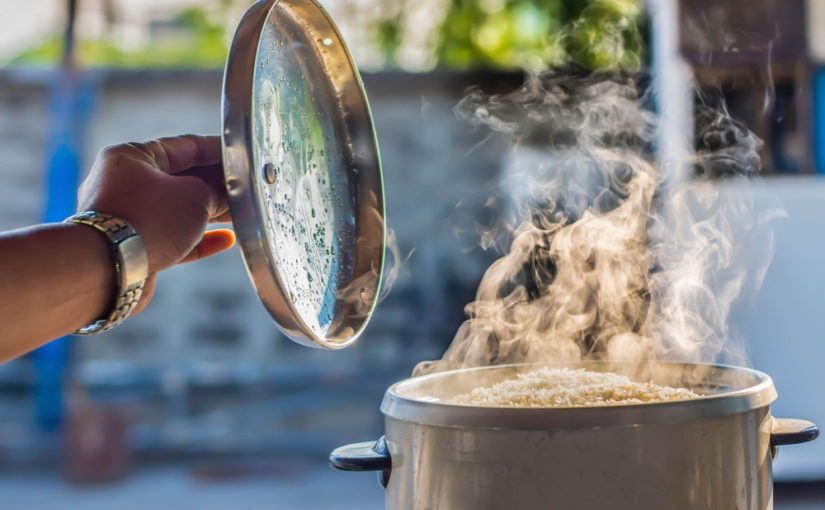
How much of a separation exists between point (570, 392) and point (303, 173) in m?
0.45

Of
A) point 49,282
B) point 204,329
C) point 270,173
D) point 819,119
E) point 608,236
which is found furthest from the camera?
point 204,329

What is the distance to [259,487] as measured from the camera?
13.1 ft

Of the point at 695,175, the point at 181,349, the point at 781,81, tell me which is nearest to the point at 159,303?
the point at 181,349

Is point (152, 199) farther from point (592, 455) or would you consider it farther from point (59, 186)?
point (59, 186)

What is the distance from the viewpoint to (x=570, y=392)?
0.97 metres

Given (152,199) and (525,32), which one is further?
(525,32)

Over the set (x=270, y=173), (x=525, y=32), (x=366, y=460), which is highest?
(x=525, y=32)

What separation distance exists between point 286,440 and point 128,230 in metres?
4.13

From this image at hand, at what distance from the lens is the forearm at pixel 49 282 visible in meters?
0.67

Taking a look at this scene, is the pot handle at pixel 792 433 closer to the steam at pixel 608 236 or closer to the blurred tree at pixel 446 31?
the steam at pixel 608 236

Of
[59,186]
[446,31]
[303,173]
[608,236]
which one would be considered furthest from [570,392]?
[446,31]

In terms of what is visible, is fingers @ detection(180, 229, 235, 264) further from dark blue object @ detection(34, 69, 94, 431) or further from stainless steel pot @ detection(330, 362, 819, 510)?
dark blue object @ detection(34, 69, 94, 431)

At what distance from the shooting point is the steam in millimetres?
1784

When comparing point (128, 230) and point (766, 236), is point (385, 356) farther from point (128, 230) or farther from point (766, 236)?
point (128, 230)
